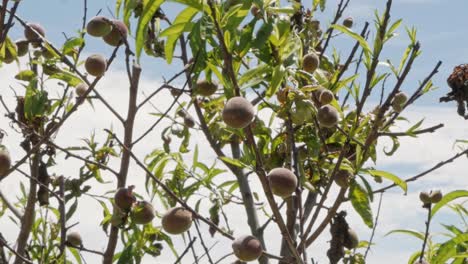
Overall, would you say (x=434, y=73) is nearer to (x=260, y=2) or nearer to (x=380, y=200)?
(x=260, y=2)

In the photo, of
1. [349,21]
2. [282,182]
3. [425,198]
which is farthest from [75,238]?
[349,21]

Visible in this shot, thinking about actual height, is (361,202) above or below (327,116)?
below

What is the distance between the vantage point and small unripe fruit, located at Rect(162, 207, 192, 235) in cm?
212

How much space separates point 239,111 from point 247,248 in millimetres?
479

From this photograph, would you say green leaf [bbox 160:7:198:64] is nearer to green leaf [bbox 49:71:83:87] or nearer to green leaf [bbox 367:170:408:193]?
green leaf [bbox 367:170:408:193]

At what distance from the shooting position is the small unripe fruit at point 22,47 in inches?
105

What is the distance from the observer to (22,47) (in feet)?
8.85

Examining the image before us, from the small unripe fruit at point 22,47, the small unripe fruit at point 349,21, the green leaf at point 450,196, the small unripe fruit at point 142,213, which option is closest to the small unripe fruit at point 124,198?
the small unripe fruit at point 142,213

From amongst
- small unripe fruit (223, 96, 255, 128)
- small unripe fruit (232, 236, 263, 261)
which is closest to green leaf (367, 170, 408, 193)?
small unripe fruit (232, 236, 263, 261)

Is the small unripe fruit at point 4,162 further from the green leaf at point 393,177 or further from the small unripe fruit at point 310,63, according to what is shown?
the green leaf at point 393,177

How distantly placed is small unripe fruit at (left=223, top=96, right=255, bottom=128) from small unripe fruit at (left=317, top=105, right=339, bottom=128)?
1.26 ft

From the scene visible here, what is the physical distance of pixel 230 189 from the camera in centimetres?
286

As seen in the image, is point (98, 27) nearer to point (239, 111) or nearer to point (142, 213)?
point (142, 213)

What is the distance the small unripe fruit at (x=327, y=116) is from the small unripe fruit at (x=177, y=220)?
514mm
